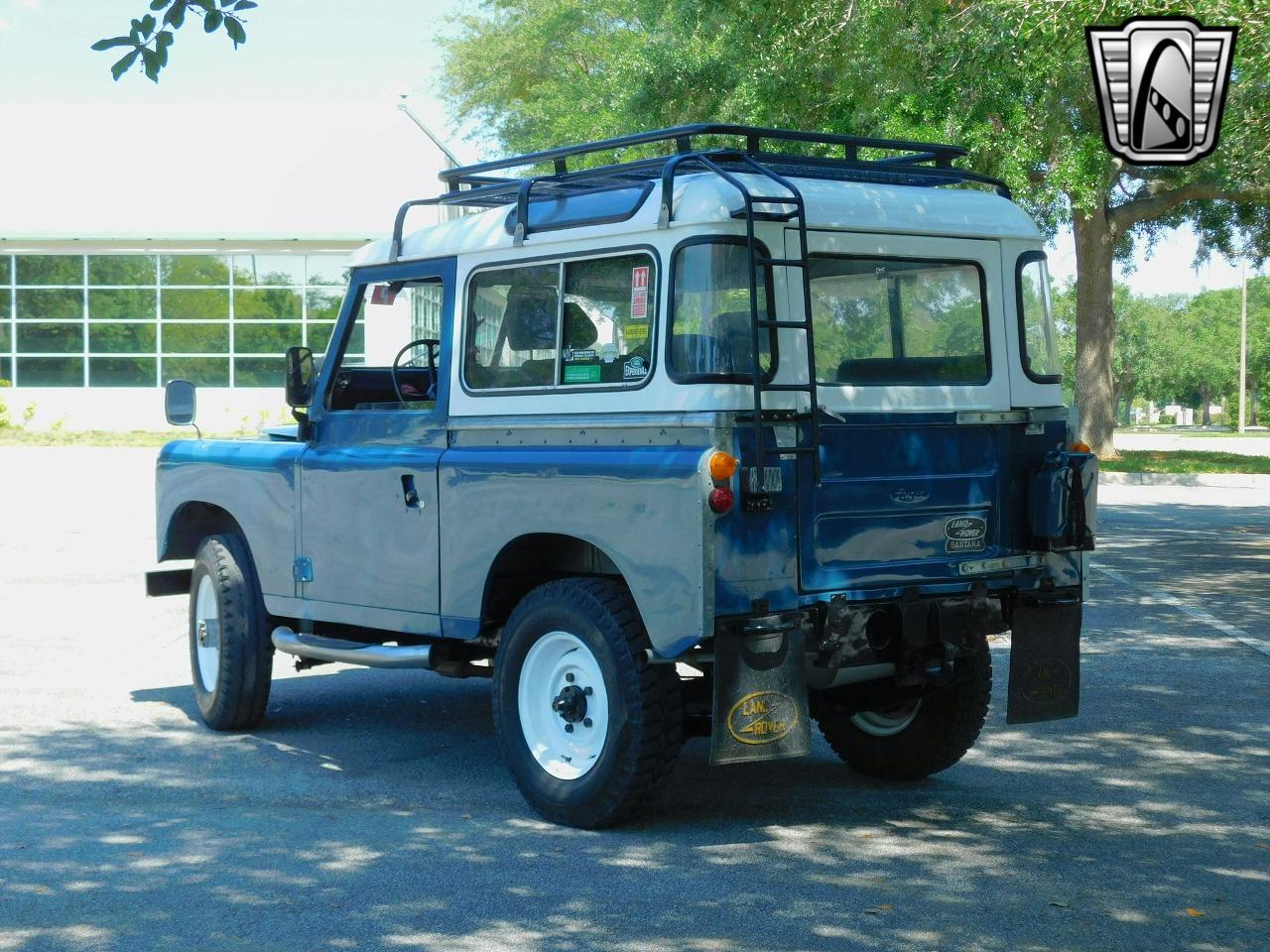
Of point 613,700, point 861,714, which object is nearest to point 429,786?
point 613,700

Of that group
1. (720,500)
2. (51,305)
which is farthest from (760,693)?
(51,305)

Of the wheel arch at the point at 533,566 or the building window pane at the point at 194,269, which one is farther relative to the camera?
the building window pane at the point at 194,269

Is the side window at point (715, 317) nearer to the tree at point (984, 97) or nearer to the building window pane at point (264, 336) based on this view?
the tree at point (984, 97)

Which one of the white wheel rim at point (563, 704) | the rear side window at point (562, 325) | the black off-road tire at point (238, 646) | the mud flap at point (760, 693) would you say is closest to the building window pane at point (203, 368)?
the black off-road tire at point (238, 646)

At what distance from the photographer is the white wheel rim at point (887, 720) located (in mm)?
7269

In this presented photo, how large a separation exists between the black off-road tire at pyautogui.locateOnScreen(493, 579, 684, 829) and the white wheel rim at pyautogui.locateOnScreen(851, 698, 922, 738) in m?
1.34

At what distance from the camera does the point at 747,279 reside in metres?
6.13

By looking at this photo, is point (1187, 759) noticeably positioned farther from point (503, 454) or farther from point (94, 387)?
point (94, 387)

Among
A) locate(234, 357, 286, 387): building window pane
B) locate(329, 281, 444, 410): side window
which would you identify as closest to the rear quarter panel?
locate(329, 281, 444, 410): side window

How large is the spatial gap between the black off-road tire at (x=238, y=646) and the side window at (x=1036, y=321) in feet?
12.5

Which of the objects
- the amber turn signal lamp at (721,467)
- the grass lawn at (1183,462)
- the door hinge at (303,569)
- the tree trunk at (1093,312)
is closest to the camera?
the amber turn signal lamp at (721,467)

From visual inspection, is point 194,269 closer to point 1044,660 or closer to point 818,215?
point 818,215

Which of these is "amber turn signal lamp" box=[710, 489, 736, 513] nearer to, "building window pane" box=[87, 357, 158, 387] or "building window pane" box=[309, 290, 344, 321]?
"building window pane" box=[309, 290, 344, 321]

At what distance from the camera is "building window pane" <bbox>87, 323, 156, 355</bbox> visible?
4441cm
